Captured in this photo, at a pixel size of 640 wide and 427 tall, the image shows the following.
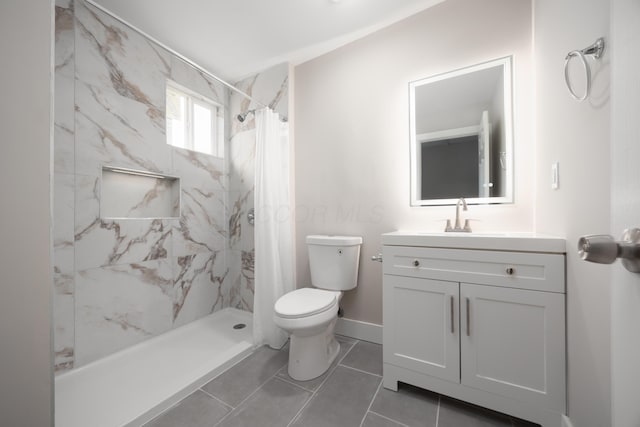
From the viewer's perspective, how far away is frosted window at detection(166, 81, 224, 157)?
2.18 metres

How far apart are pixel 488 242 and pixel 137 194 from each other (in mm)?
2376

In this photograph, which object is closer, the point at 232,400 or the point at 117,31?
the point at 232,400

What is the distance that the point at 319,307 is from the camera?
1.41 metres

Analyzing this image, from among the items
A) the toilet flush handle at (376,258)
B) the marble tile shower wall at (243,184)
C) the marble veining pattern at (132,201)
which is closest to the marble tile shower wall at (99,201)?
the marble veining pattern at (132,201)

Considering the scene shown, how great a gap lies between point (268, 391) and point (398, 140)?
182 cm

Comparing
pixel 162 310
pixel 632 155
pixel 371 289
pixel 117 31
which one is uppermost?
pixel 117 31

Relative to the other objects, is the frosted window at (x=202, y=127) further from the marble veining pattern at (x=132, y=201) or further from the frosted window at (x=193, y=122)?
the marble veining pattern at (x=132, y=201)

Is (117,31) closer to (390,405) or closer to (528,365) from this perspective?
(390,405)

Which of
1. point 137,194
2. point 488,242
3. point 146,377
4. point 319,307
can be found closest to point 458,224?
point 488,242

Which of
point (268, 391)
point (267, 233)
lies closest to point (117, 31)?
point (267, 233)

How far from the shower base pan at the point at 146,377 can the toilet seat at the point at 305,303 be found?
1.84 feet

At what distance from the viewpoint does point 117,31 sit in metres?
1.70

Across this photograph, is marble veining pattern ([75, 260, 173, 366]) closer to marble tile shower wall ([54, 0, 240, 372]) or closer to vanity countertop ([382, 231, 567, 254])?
marble tile shower wall ([54, 0, 240, 372])

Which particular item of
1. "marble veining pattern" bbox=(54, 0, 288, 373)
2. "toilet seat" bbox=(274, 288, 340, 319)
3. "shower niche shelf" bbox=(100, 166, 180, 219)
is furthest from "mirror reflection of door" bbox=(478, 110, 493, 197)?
"shower niche shelf" bbox=(100, 166, 180, 219)
